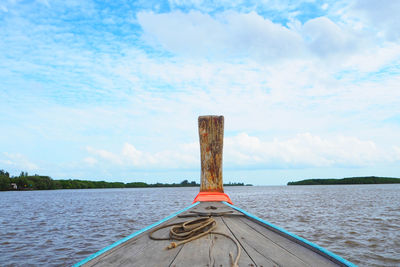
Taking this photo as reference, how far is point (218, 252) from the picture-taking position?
1941 mm

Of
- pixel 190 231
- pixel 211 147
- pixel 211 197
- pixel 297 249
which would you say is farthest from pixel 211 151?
pixel 297 249

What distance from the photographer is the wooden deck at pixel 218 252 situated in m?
1.77

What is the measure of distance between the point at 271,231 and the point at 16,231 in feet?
34.1

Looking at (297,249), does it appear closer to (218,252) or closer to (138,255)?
(218,252)

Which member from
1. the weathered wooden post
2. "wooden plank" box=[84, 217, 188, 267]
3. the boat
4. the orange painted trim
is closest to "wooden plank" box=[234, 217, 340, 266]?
the boat

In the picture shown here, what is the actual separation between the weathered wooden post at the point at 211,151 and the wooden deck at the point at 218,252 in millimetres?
3126

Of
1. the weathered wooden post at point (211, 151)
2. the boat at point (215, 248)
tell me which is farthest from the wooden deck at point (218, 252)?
the weathered wooden post at point (211, 151)

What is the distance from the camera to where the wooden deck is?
1.77 m

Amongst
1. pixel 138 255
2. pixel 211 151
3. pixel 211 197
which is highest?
pixel 211 151

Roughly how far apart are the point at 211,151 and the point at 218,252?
3915 millimetres

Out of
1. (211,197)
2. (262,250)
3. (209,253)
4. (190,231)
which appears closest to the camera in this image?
(209,253)

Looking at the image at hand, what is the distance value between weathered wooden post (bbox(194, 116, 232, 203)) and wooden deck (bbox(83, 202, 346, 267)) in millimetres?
3126

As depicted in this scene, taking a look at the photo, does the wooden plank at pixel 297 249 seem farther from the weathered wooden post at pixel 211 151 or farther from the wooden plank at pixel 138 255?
the weathered wooden post at pixel 211 151

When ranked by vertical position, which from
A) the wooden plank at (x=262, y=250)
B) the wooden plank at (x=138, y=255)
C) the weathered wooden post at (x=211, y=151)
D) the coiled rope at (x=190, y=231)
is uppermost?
the weathered wooden post at (x=211, y=151)
